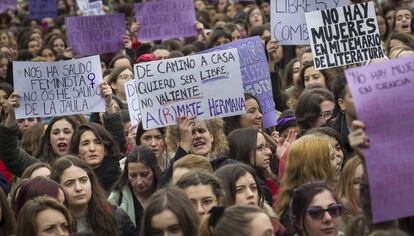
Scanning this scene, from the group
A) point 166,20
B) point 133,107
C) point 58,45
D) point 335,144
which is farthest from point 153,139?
point 58,45

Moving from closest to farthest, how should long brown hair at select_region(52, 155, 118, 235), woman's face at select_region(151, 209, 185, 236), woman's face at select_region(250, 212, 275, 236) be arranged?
woman's face at select_region(250, 212, 275, 236) → woman's face at select_region(151, 209, 185, 236) → long brown hair at select_region(52, 155, 118, 235)

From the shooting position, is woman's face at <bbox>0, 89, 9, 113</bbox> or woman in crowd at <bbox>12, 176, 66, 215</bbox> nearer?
woman in crowd at <bbox>12, 176, 66, 215</bbox>

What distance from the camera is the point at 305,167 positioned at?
27.9ft

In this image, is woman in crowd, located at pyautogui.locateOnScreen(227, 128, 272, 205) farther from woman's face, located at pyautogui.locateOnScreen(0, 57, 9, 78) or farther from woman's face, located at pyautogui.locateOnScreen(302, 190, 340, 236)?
woman's face, located at pyautogui.locateOnScreen(0, 57, 9, 78)

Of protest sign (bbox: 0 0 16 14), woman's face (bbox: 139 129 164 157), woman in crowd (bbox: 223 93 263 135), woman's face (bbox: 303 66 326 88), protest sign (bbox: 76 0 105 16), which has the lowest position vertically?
woman's face (bbox: 139 129 164 157)

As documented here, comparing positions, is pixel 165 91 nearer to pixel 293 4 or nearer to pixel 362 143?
pixel 293 4

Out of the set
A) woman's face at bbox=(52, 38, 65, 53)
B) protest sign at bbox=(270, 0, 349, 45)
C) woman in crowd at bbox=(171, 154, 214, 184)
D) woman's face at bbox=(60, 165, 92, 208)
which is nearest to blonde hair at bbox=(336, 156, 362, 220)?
woman in crowd at bbox=(171, 154, 214, 184)

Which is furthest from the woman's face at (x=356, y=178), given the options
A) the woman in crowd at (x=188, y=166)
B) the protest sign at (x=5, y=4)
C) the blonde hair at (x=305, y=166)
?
the protest sign at (x=5, y=4)

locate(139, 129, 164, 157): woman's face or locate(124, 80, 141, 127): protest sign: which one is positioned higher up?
locate(124, 80, 141, 127): protest sign

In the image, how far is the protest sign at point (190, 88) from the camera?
1060cm

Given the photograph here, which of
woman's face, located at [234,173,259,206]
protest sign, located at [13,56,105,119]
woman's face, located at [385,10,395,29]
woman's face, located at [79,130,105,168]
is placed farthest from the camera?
woman's face, located at [385,10,395,29]

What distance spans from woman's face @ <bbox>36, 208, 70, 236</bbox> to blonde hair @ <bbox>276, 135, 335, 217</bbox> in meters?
1.47

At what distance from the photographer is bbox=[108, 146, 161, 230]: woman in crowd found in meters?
9.34

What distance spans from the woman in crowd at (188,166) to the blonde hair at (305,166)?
0.58 metres
